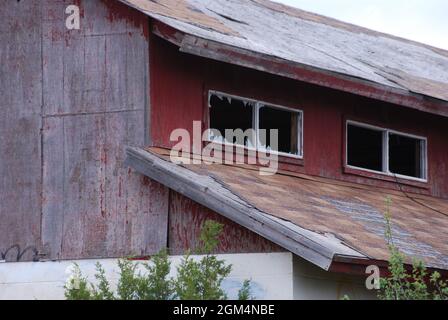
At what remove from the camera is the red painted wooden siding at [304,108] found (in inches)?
590

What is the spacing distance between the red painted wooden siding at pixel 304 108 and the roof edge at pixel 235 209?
73 cm

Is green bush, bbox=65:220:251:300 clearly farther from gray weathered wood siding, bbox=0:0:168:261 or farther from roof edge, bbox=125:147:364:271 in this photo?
gray weathered wood siding, bbox=0:0:168:261

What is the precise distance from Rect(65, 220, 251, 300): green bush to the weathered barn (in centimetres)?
60

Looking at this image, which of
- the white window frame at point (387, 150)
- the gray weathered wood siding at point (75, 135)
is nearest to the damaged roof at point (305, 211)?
the gray weathered wood siding at point (75, 135)

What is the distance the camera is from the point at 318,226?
13.4 meters

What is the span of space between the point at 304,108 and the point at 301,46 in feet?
3.53

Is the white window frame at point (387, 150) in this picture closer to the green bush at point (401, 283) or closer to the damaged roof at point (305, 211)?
the damaged roof at point (305, 211)

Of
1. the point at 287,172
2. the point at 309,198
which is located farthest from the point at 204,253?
the point at 287,172

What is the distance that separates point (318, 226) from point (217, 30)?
3305 mm

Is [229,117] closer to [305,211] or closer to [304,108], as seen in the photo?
[304,108]

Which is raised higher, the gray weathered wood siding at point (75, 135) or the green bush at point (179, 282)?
the gray weathered wood siding at point (75, 135)

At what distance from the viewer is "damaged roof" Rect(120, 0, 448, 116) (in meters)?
14.8

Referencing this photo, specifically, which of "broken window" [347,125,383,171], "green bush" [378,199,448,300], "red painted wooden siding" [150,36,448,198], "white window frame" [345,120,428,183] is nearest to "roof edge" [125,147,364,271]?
"green bush" [378,199,448,300]

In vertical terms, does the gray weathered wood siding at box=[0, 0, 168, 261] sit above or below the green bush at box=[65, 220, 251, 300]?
above
